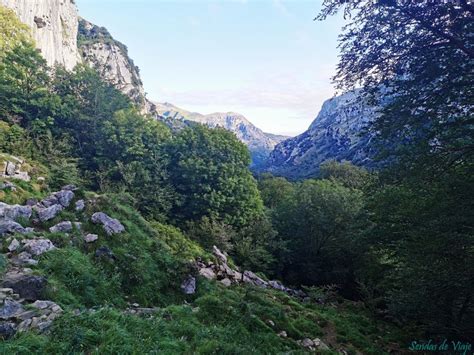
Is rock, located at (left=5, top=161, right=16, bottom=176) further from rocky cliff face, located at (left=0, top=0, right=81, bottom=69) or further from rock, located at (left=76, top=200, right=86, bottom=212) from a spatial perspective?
rocky cliff face, located at (left=0, top=0, right=81, bottom=69)

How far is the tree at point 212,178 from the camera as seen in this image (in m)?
23.3

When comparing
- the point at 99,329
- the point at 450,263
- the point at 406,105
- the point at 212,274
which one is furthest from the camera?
the point at 212,274

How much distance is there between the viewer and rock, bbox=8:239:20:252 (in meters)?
8.35

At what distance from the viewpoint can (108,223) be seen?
11727mm

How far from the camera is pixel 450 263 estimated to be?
8875 mm

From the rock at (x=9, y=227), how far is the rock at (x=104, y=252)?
2.17m

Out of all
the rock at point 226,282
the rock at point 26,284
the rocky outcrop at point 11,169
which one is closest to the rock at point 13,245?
the rock at point 26,284

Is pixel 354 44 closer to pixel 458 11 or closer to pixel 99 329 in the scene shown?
pixel 458 11

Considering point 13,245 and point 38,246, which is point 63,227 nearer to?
point 38,246

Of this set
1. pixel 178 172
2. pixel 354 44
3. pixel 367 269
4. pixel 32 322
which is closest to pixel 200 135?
pixel 178 172

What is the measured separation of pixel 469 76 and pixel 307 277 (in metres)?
21.7

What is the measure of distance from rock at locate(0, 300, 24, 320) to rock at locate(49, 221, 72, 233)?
465 centimetres

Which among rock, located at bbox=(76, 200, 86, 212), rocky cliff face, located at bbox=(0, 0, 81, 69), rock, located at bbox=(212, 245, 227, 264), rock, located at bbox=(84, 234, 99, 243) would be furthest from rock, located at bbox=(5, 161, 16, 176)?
rocky cliff face, located at bbox=(0, 0, 81, 69)

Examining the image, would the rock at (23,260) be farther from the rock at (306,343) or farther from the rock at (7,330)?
the rock at (306,343)
